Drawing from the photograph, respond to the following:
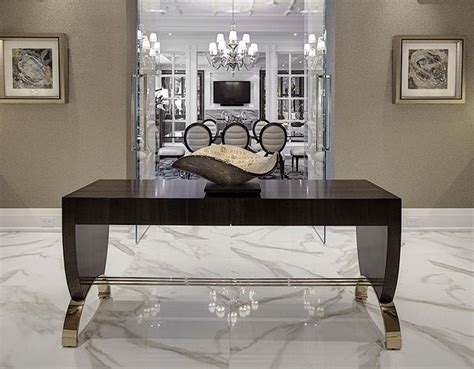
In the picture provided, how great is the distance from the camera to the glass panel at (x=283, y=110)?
13156mm

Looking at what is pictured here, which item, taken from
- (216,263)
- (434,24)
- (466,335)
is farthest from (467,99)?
(466,335)

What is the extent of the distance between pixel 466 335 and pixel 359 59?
3343 mm

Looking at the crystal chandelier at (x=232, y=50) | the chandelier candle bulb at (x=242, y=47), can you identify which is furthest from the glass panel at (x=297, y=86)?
the chandelier candle bulb at (x=242, y=47)

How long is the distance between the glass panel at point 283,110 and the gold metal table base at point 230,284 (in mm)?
9944

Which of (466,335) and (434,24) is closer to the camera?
(466,335)

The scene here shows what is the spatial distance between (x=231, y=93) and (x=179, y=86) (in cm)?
124

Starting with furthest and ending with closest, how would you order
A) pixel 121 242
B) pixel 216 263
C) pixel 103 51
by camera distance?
1. pixel 103 51
2. pixel 121 242
3. pixel 216 263

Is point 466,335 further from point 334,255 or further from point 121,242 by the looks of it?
point 121,242

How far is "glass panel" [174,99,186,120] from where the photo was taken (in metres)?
13.0

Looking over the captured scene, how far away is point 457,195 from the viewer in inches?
228

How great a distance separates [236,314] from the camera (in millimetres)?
3223

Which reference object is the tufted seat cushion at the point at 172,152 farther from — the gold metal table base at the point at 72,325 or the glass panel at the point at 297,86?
the gold metal table base at the point at 72,325

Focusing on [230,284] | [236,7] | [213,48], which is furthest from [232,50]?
[230,284]

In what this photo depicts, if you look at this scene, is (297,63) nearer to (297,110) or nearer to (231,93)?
(297,110)
